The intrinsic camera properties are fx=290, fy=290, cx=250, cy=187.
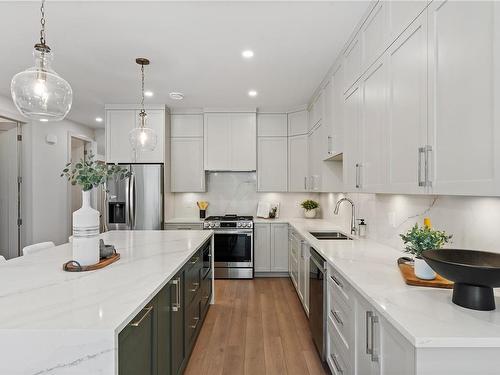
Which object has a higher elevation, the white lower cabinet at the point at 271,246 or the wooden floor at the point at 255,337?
the white lower cabinet at the point at 271,246

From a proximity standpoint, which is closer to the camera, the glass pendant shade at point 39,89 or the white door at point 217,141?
the glass pendant shade at point 39,89

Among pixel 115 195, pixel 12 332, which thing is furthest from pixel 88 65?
pixel 12 332

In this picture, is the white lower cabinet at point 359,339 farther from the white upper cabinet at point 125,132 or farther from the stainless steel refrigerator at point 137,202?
the white upper cabinet at point 125,132

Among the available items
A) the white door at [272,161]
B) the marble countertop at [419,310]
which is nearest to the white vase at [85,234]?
the marble countertop at [419,310]

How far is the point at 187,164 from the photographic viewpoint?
4738 mm

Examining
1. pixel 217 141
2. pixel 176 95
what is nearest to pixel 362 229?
pixel 217 141

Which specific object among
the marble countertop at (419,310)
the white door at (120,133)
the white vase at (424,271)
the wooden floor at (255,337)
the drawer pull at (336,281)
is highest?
the white door at (120,133)

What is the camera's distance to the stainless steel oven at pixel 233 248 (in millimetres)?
4441

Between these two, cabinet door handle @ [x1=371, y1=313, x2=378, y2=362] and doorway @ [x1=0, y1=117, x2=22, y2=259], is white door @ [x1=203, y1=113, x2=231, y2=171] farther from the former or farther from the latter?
cabinet door handle @ [x1=371, y1=313, x2=378, y2=362]

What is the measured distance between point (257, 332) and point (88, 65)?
3.21 m

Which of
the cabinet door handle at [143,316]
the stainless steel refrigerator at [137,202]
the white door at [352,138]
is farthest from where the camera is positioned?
the stainless steel refrigerator at [137,202]

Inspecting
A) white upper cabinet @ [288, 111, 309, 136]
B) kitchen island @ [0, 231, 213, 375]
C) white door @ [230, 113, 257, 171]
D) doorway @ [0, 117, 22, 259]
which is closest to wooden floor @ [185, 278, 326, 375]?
kitchen island @ [0, 231, 213, 375]

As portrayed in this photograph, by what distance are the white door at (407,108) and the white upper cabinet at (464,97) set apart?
3.0 inches

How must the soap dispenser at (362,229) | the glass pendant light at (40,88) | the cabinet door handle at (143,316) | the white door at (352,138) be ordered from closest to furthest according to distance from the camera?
1. the cabinet door handle at (143,316)
2. the glass pendant light at (40,88)
3. the white door at (352,138)
4. the soap dispenser at (362,229)
